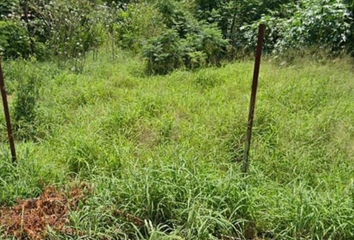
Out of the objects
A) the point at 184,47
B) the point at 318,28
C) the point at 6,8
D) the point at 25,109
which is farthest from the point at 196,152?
the point at 6,8

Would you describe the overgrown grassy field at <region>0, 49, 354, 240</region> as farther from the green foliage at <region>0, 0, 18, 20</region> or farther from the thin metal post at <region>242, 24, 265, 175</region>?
the green foliage at <region>0, 0, 18, 20</region>

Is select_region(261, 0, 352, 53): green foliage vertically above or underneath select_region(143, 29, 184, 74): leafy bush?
above

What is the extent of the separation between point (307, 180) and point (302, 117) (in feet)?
3.23

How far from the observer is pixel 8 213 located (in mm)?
2068

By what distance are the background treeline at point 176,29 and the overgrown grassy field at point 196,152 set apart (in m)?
0.52

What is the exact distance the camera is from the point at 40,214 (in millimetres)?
2027

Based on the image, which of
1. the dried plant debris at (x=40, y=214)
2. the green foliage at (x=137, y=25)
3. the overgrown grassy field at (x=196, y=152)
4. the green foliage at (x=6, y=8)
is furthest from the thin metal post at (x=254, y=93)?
the green foliage at (x=6, y=8)

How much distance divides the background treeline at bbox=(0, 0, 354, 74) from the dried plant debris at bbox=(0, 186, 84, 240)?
3129 mm

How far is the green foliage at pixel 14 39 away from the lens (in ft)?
18.5

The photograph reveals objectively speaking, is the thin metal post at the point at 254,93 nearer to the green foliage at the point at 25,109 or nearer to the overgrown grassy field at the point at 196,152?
the overgrown grassy field at the point at 196,152

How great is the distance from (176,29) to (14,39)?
2839 millimetres

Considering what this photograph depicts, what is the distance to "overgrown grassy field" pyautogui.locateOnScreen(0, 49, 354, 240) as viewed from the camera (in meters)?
1.99

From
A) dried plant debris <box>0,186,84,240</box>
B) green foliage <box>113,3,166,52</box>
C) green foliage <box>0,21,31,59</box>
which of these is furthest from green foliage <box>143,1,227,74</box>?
dried plant debris <box>0,186,84,240</box>

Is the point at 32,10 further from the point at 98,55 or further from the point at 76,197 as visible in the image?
the point at 76,197
